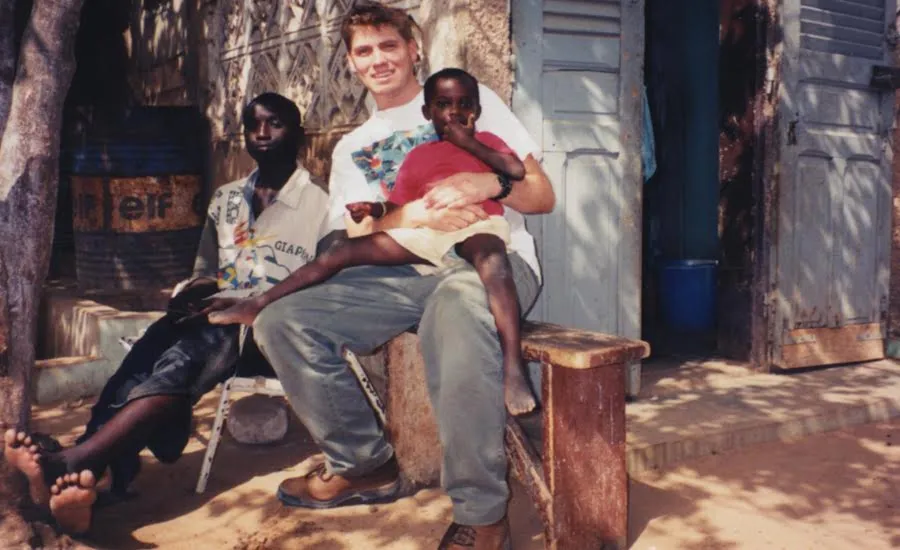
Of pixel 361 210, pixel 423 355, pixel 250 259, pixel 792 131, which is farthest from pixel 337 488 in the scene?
pixel 792 131

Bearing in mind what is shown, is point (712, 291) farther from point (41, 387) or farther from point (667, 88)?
point (41, 387)

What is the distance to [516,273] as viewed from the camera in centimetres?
290

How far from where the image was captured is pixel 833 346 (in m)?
5.11

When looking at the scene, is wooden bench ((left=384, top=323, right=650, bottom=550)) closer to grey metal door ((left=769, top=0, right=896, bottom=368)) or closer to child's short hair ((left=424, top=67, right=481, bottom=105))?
child's short hair ((left=424, top=67, right=481, bottom=105))

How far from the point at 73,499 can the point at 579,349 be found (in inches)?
63.5

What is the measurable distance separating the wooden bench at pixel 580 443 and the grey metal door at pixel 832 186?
2.64 metres

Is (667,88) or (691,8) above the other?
(691,8)

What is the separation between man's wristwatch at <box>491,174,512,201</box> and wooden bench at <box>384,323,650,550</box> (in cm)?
51

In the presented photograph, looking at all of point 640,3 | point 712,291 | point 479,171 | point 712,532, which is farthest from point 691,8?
point 712,532

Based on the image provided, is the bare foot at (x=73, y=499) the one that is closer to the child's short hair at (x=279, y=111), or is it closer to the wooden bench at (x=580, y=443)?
the wooden bench at (x=580, y=443)

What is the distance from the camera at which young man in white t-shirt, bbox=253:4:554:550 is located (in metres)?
2.48

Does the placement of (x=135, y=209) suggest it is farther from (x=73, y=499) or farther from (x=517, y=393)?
(x=517, y=393)

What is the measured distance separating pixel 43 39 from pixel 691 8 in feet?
18.7

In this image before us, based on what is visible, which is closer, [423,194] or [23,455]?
[23,455]
